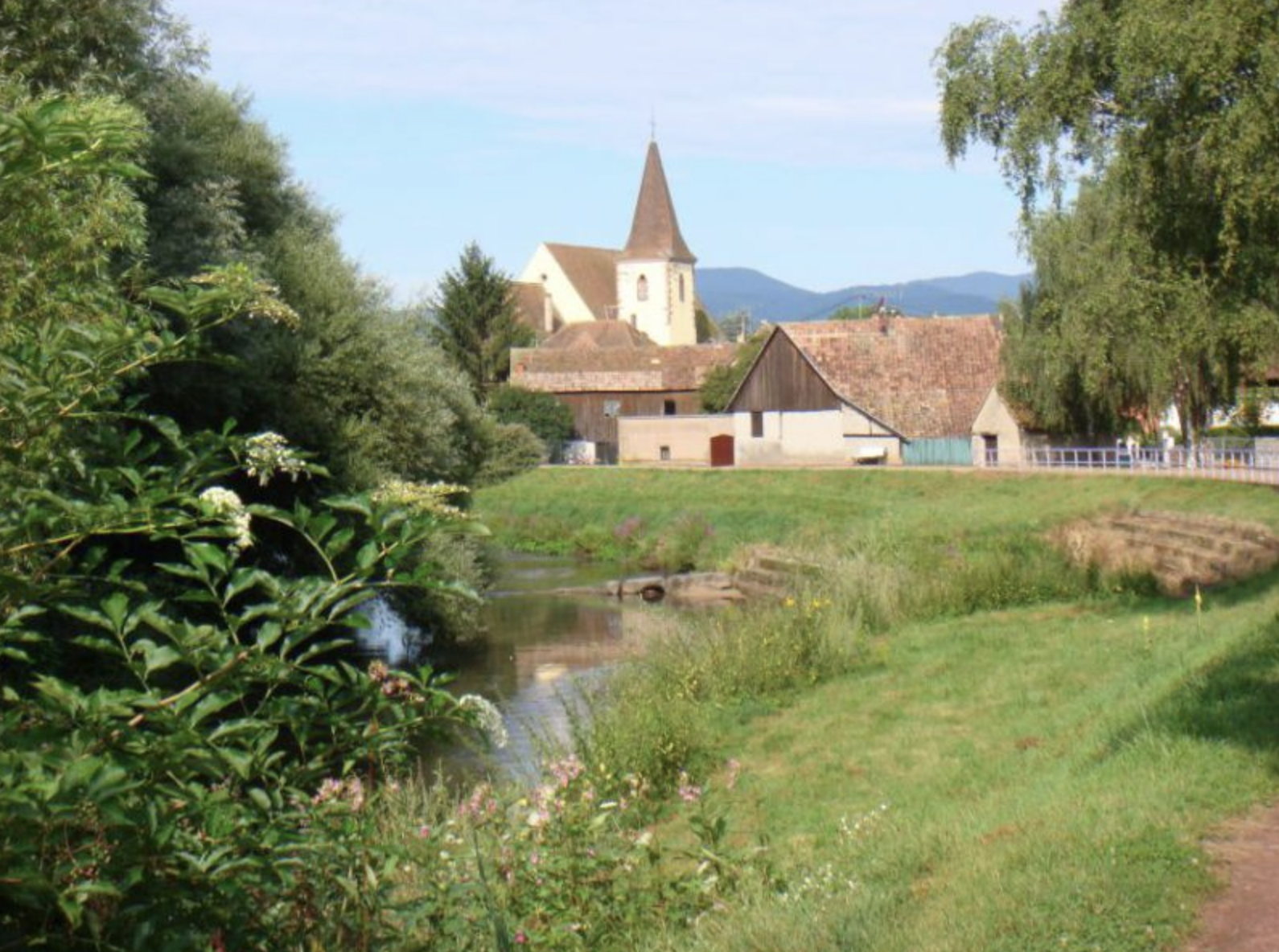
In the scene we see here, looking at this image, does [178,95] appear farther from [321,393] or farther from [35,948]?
[35,948]

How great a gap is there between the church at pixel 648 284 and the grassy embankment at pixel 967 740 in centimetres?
9623

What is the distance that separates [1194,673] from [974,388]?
49502 mm

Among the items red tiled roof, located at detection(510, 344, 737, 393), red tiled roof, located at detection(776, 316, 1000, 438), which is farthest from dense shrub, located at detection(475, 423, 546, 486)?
red tiled roof, located at detection(510, 344, 737, 393)

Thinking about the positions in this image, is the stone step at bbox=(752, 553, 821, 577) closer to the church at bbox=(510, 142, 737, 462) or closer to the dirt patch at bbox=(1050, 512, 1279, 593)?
the dirt patch at bbox=(1050, 512, 1279, 593)

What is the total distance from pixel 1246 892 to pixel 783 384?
186 feet

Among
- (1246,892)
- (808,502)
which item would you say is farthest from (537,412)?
(1246,892)

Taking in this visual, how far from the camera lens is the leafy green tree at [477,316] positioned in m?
85.7

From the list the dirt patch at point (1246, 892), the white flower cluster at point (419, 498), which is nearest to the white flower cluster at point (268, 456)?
the white flower cluster at point (419, 498)

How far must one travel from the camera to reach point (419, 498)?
657cm

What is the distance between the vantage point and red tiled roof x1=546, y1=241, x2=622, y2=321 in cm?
13050

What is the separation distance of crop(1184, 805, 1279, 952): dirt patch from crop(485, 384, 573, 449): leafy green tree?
6485cm

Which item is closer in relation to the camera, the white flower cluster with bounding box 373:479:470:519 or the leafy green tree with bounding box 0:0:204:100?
the white flower cluster with bounding box 373:479:470:519

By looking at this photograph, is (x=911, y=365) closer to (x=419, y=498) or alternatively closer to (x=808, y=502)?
(x=808, y=502)

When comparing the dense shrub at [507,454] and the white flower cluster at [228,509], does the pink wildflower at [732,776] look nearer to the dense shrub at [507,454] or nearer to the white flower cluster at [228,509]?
the white flower cluster at [228,509]
